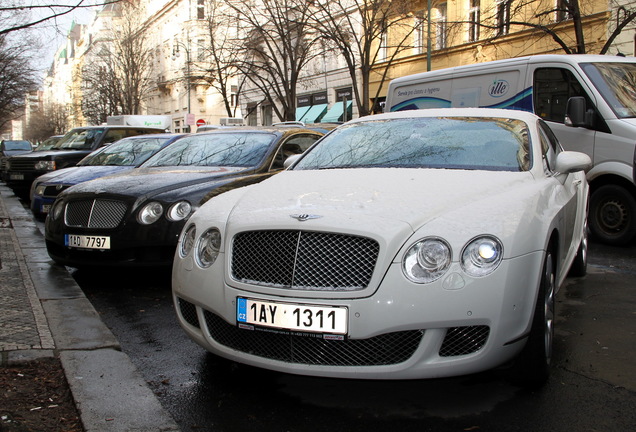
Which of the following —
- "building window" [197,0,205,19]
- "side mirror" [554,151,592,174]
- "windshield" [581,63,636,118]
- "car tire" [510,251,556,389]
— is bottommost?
"car tire" [510,251,556,389]

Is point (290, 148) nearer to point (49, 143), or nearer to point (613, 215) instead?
point (613, 215)

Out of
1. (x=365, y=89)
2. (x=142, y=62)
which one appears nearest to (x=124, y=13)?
(x=142, y=62)

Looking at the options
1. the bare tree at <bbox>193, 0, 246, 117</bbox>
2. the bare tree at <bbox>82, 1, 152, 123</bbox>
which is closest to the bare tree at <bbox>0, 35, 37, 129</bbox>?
the bare tree at <bbox>193, 0, 246, 117</bbox>

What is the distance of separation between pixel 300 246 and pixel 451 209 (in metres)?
0.78

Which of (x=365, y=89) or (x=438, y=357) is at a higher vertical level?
(x=365, y=89)

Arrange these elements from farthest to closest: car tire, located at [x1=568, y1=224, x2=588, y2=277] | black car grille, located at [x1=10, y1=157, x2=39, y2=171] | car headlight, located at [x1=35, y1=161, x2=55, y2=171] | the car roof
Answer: black car grille, located at [x1=10, y1=157, x2=39, y2=171], car headlight, located at [x1=35, y1=161, x2=55, y2=171], car tire, located at [x1=568, y1=224, x2=588, y2=277], the car roof

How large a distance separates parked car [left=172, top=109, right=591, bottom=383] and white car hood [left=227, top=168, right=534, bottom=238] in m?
0.01

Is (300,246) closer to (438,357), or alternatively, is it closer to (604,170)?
(438,357)

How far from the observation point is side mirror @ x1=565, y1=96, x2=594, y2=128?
8047 millimetres

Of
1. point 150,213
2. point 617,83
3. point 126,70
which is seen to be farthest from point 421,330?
point 126,70

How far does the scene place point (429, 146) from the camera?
175 inches

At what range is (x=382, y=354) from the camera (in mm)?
3006

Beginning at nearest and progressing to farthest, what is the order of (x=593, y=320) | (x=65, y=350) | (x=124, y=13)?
(x=65, y=350), (x=593, y=320), (x=124, y=13)

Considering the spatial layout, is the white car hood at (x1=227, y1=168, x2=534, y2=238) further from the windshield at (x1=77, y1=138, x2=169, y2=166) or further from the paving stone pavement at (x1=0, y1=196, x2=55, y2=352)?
the windshield at (x1=77, y1=138, x2=169, y2=166)
